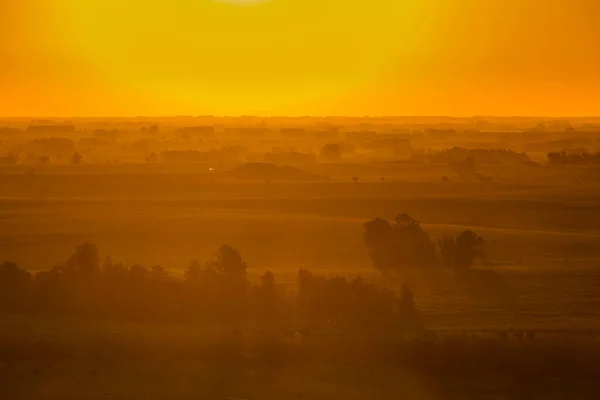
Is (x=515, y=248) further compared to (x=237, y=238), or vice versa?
(x=237, y=238)

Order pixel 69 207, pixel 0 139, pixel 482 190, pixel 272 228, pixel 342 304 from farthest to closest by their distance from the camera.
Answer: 1. pixel 0 139
2. pixel 482 190
3. pixel 69 207
4. pixel 272 228
5. pixel 342 304

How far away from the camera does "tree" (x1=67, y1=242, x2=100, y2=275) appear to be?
24.8 m

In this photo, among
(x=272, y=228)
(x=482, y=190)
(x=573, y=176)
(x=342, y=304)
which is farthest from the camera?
(x=573, y=176)

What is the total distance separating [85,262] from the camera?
25188 millimetres

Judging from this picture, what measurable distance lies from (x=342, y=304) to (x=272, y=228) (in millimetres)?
14606

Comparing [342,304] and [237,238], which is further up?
[237,238]

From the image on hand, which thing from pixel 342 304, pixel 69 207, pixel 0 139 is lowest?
pixel 342 304

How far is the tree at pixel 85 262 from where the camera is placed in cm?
2475

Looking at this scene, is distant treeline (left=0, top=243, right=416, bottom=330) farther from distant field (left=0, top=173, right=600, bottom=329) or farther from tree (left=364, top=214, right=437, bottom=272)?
tree (left=364, top=214, right=437, bottom=272)

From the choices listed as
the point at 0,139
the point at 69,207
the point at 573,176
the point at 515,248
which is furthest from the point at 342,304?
the point at 0,139

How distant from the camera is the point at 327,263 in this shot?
29062mm

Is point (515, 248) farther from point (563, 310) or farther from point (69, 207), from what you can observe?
point (69, 207)

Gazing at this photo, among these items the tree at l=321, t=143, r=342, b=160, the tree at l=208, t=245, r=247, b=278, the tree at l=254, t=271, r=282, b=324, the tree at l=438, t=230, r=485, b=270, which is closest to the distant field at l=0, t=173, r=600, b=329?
the tree at l=438, t=230, r=485, b=270

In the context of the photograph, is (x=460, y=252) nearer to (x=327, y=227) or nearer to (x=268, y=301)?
(x=268, y=301)
